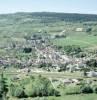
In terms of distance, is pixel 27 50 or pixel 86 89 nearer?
pixel 86 89

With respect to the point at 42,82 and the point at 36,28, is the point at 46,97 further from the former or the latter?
the point at 36,28

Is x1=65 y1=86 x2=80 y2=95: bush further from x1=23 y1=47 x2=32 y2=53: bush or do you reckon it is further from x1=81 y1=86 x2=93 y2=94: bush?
x1=23 y1=47 x2=32 y2=53: bush

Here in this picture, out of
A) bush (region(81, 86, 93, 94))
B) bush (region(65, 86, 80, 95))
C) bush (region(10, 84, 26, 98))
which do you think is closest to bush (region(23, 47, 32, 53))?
bush (region(65, 86, 80, 95))

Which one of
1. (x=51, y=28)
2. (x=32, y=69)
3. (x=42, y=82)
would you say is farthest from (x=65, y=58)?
(x=51, y=28)

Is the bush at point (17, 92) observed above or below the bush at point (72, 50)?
above

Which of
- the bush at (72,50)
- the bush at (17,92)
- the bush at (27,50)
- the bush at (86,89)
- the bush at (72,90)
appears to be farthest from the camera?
the bush at (27,50)

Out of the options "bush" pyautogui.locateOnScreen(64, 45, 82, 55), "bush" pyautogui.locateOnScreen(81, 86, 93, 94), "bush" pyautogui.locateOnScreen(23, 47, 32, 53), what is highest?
"bush" pyautogui.locateOnScreen(81, 86, 93, 94)

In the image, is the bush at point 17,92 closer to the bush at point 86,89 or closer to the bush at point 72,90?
the bush at point 72,90

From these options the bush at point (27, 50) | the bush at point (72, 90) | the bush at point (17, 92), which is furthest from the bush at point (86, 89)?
the bush at point (27, 50)

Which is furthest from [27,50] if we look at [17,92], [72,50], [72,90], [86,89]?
[17,92]

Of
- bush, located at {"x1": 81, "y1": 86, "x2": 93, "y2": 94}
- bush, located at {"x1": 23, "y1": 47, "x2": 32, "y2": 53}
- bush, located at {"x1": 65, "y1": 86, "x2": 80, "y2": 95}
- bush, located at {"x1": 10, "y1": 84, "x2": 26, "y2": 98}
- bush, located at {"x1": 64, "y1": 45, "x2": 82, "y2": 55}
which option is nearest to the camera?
bush, located at {"x1": 10, "y1": 84, "x2": 26, "y2": 98}

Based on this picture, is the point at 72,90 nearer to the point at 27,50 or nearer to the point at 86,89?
the point at 86,89
